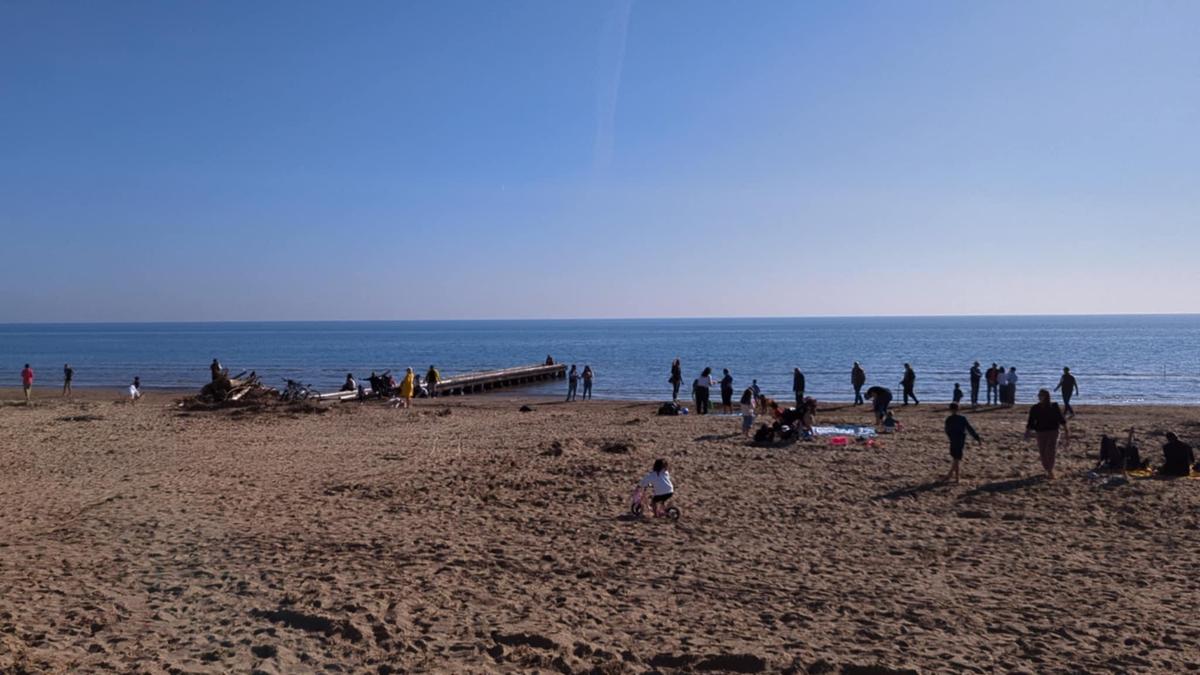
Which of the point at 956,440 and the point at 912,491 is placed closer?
the point at 912,491

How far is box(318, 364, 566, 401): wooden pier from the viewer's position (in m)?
38.5

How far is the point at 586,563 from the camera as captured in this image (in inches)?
342

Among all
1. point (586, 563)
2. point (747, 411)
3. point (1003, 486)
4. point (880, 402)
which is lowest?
point (586, 563)

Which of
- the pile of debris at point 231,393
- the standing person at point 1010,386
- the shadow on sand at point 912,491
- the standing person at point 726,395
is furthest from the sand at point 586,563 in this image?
the pile of debris at point 231,393

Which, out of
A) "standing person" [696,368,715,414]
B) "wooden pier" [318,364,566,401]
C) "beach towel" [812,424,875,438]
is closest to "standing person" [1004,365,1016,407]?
"beach towel" [812,424,875,438]

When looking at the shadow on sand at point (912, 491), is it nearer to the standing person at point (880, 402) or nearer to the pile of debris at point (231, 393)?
the standing person at point (880, 402)

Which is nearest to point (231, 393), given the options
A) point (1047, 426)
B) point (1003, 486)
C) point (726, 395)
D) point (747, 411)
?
point (726, 395)

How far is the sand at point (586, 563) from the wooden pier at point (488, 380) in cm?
1836

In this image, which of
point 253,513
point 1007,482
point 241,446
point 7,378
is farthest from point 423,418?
point 7,378

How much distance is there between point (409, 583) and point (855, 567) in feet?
14.2

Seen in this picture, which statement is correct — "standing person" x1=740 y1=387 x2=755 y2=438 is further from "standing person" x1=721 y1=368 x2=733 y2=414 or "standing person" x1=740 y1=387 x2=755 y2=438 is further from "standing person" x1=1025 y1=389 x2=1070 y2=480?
"standing person" x1=1025 y1=389 x2=1070 y2=480

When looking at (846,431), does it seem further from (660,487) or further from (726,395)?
(660,487)

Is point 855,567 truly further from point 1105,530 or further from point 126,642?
point 126,642

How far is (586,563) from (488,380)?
35669 millimetres
